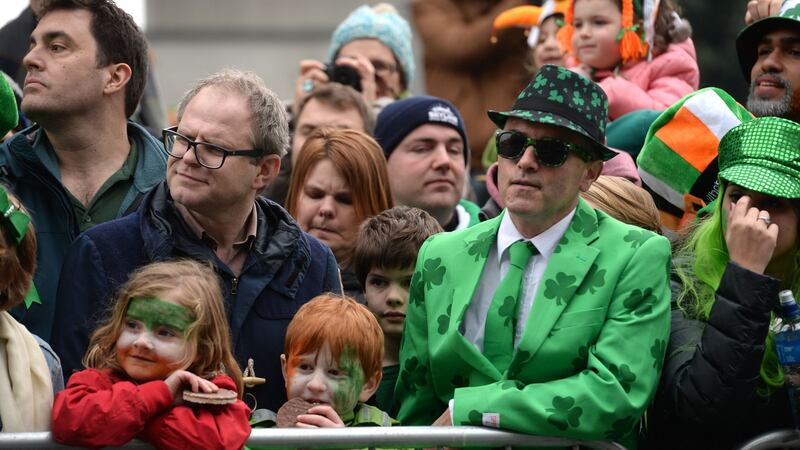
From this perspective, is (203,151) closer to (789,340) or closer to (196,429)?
(196,429)

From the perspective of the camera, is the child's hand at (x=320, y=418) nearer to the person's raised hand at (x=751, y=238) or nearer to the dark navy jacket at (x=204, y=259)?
the dark navy jacket at (x=204, y=259)

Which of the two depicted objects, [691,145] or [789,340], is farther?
[691,145]

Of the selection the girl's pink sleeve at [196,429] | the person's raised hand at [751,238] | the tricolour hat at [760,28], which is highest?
Answer: the tricolour hat at [760,28]

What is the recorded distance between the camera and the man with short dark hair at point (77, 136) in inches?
251

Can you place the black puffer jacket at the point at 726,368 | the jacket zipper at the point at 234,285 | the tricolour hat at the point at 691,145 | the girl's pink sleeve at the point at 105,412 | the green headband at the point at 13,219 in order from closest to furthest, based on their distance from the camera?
the girl's pink sleeve at the point at 105,412 → the green headband at the point at 13,219 → the black puffer jacket at the point at 726,368 → the jacket zipper at the point at 234,285 → the tricolour hat at the point at 691,145

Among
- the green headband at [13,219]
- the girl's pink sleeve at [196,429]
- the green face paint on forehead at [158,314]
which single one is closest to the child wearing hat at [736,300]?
the girl's pink sleeve at [196,429]

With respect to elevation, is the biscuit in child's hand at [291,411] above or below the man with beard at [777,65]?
below

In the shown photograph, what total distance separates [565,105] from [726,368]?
1042 mm

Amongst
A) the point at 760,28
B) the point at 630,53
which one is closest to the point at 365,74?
the point at 630,53

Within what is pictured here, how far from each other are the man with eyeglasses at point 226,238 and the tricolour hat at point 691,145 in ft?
4.81

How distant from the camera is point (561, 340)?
528 centimetres

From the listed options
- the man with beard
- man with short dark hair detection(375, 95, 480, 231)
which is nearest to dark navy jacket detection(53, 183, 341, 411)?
man with short dark hair detection(375, 95, 480, 231)

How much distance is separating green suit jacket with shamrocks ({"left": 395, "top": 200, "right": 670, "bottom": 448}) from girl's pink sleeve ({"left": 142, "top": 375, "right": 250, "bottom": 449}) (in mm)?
747

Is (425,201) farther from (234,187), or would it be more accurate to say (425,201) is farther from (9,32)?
(9,32)
